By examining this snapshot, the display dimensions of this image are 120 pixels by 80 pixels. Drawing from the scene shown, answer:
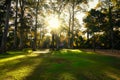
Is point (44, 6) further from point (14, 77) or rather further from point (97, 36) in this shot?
point (14, 77)

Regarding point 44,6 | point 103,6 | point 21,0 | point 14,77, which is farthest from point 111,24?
point 14,77

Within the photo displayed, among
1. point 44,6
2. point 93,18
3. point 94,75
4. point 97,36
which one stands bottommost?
point 94,75

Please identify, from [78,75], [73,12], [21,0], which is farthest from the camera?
[73,12]

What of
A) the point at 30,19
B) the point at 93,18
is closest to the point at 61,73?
the point at 93,18

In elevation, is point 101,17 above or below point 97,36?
above

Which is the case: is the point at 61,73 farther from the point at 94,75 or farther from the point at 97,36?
the point at 97,36

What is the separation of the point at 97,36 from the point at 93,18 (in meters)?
8.09

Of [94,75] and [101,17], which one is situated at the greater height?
[101,17]

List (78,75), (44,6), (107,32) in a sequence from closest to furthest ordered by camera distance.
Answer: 1. (78,75)
2. (44,6)
3. (107,32)

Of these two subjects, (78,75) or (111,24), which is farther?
(111,24)

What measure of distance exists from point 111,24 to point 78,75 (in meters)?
33.7

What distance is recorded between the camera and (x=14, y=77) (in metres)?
10.4

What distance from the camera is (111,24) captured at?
4269 centimetres

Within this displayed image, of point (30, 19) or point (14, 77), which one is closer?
point (14, 77)
